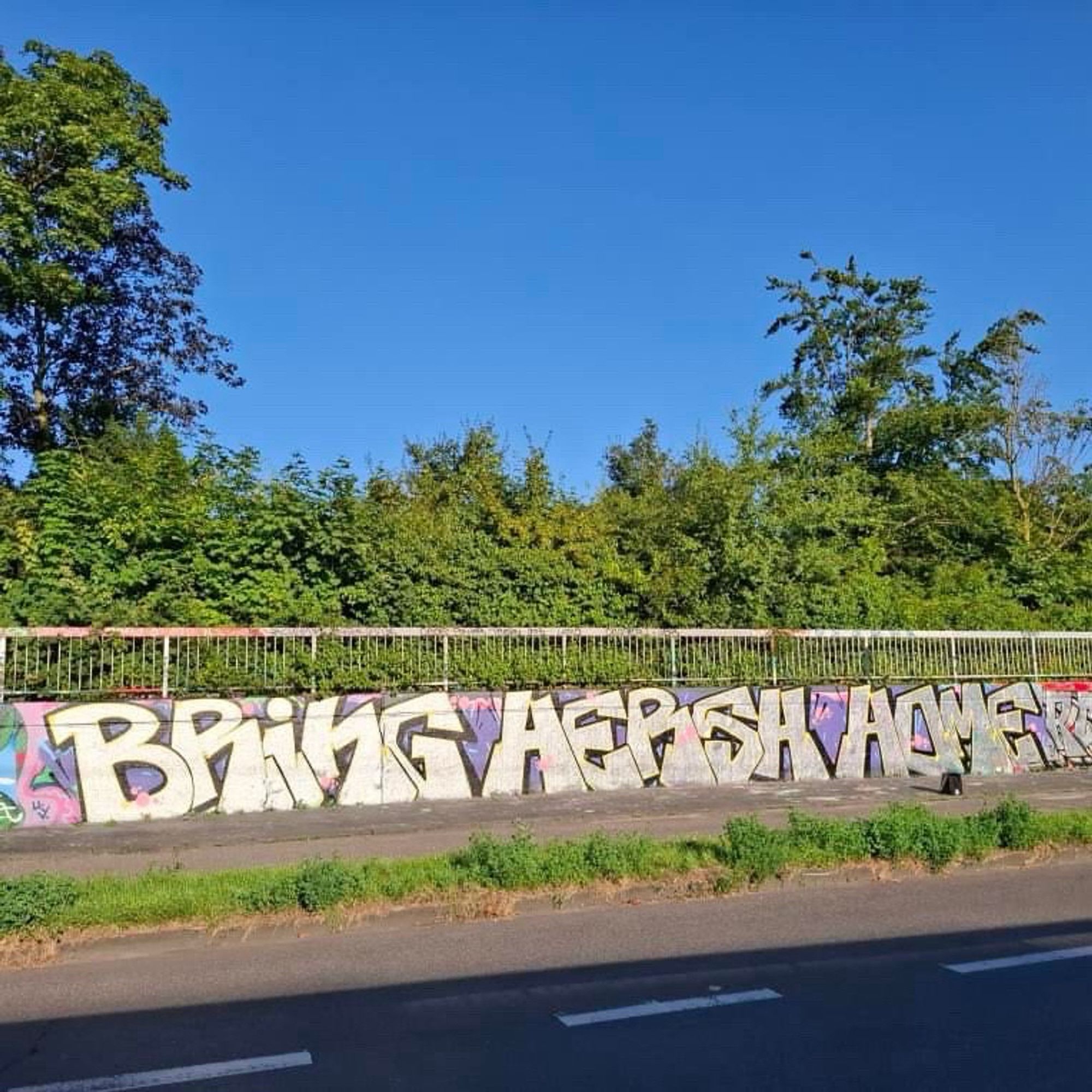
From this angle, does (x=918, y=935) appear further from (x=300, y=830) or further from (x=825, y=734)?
(x=825, y=734)

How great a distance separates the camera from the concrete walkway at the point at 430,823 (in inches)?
352

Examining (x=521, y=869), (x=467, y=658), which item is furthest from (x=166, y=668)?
(x=521, y=869)

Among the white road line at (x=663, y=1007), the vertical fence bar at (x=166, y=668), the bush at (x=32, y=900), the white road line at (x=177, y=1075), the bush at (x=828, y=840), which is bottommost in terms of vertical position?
the white road line at (x=663, y=1007)

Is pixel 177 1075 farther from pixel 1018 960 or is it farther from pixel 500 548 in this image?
pixel 500 548

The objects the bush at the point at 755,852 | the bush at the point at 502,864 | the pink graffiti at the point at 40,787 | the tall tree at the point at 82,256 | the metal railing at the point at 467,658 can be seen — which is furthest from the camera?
the tall tree at the point at 82,256

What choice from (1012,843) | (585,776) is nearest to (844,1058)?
(1012,843)

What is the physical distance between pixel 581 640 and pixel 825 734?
3.87 m

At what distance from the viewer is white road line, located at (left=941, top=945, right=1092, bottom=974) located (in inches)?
222

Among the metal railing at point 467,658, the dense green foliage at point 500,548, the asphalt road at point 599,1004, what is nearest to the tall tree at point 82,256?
the dense green foliage at point 500,548

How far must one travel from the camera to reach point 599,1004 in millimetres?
5074

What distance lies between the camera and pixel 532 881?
285 inches

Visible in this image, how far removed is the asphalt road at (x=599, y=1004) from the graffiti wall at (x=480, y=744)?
4820mm

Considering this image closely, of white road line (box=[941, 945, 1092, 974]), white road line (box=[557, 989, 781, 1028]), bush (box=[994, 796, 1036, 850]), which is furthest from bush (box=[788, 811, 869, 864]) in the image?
white road line (box=[557, 989, 781, 1028])

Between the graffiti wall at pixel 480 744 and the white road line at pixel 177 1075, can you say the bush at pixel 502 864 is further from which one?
the graffiti wall at pixel 480 744
